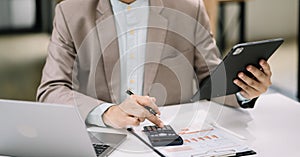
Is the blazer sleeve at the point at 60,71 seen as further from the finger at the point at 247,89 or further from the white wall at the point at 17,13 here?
the white wall at the point at 17,13

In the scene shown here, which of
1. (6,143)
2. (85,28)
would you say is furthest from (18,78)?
(6,143)

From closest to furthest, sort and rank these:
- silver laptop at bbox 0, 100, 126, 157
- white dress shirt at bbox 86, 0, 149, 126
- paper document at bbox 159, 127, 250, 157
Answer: silver laptop at bbox 0, 100, 126, 157 < paper document at bbox 159, 127, 250, 157 < white dress shirt at bbox 86, 0, 149, 126

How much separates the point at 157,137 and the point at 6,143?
41cm

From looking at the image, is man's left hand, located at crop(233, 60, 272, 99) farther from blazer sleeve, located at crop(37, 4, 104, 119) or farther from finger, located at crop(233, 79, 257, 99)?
blazer sleeve, located at crop(37, 4, 104, 119)

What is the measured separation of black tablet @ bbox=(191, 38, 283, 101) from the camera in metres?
1.38

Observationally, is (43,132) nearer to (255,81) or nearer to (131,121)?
(131,121)

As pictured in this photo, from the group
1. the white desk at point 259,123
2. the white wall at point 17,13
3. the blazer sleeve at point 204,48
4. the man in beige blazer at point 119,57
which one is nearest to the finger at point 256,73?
the man in beige blazer at point 119,57

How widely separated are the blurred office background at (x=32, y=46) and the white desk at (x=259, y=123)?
2.48 metres

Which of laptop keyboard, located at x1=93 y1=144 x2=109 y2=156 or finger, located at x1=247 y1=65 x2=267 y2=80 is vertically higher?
finger, located at x1=247 y1=65 x2=267 y2=80

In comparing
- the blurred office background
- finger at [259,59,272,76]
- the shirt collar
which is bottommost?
the blurred office background

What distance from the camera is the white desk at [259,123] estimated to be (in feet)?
4.24

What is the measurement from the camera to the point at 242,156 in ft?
4.06

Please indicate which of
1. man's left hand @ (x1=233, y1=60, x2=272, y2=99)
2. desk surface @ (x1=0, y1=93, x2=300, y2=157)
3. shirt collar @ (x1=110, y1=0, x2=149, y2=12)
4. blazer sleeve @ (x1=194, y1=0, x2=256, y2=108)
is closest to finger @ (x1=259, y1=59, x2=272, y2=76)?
man's left hand @ (x1=233, y1=60, x2=272, y2=99)

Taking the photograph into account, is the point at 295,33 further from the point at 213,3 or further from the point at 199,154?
the point at 199,154
